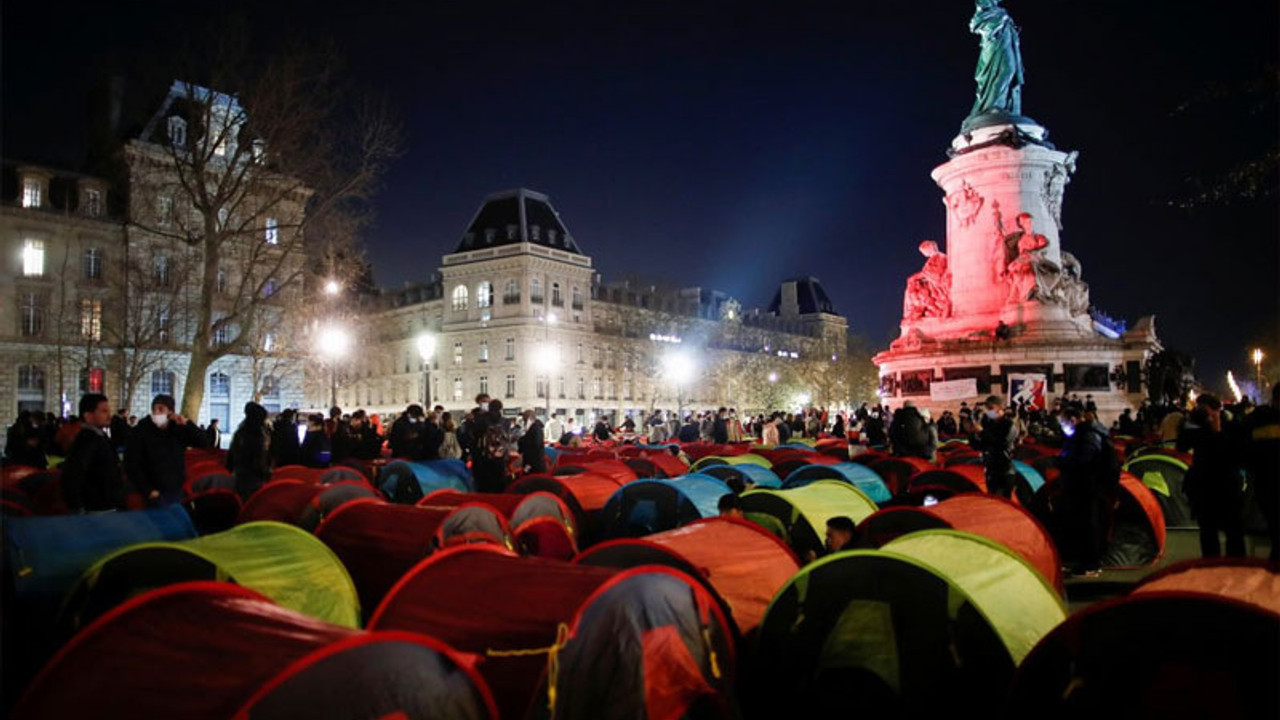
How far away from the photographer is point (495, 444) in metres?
13.1

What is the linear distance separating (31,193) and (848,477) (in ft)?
180

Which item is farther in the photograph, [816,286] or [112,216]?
[816,286]

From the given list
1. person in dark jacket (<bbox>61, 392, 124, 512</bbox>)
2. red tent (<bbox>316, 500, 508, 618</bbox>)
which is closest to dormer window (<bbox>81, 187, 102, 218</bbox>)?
person in dark jacket (<bbox>61, 392, 124, 512</bbox>)


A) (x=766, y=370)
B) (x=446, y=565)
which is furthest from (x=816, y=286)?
(x=446, y=565)

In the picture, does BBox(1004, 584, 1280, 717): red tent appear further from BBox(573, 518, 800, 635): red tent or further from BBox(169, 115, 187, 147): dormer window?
BBox(169, 115, 187, 147): dormer window

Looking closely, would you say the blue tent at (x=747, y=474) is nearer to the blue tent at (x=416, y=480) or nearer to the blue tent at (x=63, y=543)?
the blue tent at (x=416, y=480)

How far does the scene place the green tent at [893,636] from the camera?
5.16m

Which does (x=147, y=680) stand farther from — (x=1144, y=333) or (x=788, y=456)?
(x=1144, y=333)

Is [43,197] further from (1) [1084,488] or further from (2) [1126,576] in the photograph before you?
(2) [1126,576]

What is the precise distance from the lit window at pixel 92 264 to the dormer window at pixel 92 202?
211cm

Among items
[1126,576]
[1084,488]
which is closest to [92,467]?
[1084,488]

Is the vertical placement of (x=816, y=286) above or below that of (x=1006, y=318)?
above

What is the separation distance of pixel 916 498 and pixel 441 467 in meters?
7.27

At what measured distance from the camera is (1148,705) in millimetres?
4027
